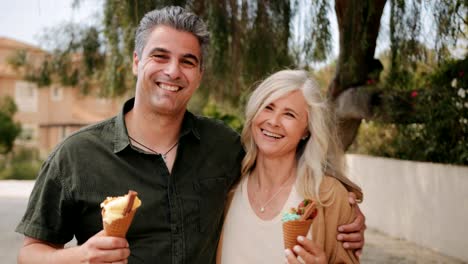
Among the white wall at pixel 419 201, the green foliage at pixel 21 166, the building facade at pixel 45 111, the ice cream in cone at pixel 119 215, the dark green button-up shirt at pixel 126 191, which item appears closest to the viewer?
the ice cream in cone at pixel 119 215

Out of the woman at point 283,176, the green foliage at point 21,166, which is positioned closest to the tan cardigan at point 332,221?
the woman at point 283,176

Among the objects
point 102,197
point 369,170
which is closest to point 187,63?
point 102,197

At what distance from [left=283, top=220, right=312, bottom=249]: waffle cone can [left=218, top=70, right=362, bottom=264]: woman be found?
32cm

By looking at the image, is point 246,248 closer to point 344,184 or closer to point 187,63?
point 344,184

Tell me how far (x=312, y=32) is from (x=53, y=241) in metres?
2.88

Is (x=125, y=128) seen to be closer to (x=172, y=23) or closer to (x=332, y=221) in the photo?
(x=172, y=23)

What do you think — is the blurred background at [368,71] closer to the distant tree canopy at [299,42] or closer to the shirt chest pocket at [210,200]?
the distant tree canopy at [299,42]

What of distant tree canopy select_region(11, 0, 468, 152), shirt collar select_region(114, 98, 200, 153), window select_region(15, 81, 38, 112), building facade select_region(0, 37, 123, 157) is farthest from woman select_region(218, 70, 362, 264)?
window select_region(15, 81, 38, 112)

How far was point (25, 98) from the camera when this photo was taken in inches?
1109

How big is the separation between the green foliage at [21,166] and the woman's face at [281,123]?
1518 centimetres

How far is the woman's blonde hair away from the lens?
9.02 ft

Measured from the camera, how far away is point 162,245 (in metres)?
2.31

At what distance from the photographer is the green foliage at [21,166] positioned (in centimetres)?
1648

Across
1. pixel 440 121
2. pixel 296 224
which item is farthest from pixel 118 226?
pixel 440 121
